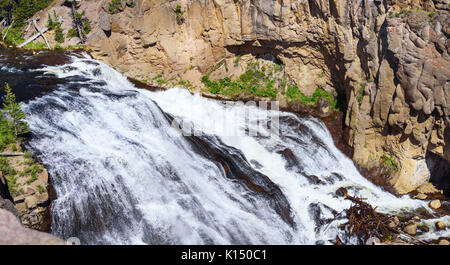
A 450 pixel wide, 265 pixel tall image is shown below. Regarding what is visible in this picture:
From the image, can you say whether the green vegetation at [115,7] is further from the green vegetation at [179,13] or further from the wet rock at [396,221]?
the wet rock at [396,221]

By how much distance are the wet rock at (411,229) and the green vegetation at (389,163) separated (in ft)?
12.3

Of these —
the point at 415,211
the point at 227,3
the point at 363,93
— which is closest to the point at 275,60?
the point at 227,3

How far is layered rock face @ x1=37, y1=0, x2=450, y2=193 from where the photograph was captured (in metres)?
13.8

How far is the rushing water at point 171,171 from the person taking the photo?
34.7 feet

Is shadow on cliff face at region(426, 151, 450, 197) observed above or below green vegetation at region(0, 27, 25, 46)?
below

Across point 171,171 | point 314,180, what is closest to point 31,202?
point 171,171

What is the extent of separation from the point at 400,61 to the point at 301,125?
5593 millimetres

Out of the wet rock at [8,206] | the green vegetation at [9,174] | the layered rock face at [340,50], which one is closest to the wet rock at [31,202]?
the green vegetation at [9,174]

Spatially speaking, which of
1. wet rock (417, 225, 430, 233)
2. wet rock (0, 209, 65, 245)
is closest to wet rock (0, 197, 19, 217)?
wet rock (0, 209, 65, 245)

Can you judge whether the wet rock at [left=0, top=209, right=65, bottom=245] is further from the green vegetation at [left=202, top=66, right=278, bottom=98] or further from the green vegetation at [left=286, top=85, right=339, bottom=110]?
the green vegetation at [left=286, top=85, right=339, bottom=110]

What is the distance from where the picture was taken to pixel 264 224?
11.6 metres

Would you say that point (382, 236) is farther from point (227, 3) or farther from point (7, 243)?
point (227, 3)

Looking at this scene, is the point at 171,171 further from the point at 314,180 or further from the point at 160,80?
the point at 160,80

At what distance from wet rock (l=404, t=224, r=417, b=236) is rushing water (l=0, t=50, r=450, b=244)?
87cm
